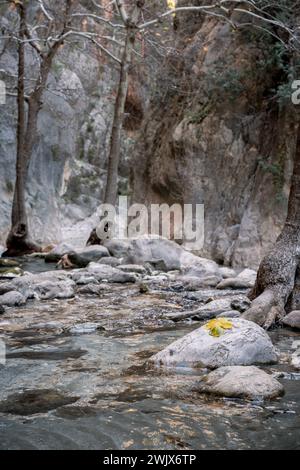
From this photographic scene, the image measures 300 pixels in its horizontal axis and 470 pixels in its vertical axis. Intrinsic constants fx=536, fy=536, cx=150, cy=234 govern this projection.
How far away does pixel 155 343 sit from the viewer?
155 inches

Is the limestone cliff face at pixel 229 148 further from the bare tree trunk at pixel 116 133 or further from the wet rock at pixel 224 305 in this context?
the wet rock at pixel 224 305

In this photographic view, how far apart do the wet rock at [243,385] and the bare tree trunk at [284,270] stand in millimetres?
1877

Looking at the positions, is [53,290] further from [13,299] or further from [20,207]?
[20,207]

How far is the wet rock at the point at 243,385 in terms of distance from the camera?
265 centimetres

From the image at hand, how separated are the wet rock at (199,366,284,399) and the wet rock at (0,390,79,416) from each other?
0.71 metres

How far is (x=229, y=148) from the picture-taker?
39.9 ft

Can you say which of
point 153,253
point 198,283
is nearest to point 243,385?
point 198,283

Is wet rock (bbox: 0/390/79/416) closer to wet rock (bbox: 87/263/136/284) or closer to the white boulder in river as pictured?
the white boulder in river

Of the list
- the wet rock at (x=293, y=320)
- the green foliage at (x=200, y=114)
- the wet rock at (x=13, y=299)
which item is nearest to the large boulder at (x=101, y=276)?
the wet rock at (x=13, y=299)

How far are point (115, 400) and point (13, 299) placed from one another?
10.8ft

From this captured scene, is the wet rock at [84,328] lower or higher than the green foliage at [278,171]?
lower

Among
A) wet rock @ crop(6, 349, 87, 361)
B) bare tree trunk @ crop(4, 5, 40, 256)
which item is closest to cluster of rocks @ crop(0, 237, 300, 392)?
wet rock @ crop(6, 349, 87, 361)

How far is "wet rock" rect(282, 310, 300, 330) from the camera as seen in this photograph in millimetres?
4496

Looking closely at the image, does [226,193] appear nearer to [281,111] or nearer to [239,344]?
[281,111]
